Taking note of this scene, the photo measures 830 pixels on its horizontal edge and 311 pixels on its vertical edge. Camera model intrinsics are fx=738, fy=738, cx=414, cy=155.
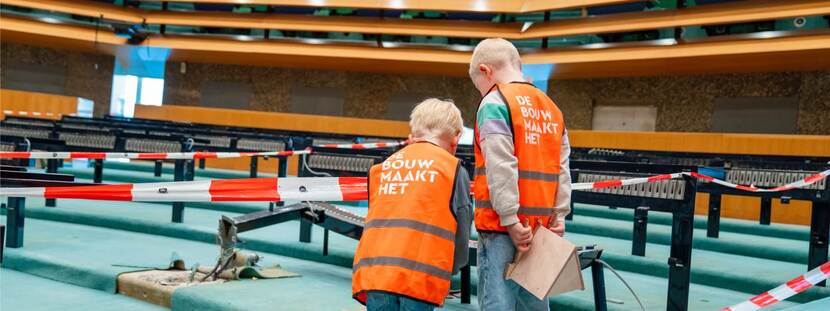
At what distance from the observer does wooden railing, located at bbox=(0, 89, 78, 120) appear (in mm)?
15891

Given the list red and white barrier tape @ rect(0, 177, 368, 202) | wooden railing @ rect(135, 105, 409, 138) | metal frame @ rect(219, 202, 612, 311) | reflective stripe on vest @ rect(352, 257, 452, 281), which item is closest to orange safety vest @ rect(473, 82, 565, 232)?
reflective stripe on vest @ rect(352, 257, 452, 281)

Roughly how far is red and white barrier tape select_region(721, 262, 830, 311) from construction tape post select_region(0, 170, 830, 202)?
0.75 metres

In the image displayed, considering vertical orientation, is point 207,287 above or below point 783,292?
below

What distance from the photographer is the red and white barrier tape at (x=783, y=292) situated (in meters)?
3.05

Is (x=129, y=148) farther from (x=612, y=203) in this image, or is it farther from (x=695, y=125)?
(x=695, y=125)

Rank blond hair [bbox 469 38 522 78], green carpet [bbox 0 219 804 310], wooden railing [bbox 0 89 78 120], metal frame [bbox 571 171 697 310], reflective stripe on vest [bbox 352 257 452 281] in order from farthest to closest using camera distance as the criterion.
→ wooden railing [bbox 0 89 78 120] → green carpet [bbox 0 219 804 310] → metal frame [bbox 571 171 697 310] → blond hair [bbox 469 38 522 78] → reflective stripe on vest [bbox 352 257 452 281]

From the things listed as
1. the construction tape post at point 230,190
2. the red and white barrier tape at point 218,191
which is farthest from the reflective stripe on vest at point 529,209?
the red and white barrier tape at point 218,191

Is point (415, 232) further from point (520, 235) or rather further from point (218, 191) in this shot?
point (218, 191)

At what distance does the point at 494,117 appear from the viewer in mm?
2090

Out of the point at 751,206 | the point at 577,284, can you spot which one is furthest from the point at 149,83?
the point at 577,284

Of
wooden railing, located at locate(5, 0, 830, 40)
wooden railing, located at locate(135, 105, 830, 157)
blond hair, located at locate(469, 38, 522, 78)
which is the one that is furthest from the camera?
wooden railing, located at locate(5, 0, 830, 40)

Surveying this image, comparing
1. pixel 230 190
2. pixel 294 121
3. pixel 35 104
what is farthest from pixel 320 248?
pixel 35 104

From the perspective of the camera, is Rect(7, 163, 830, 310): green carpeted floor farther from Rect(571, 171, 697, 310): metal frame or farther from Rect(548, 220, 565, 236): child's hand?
Rect(548, 220, 565, 236): child's hand

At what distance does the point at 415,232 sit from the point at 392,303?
0.21 meters
